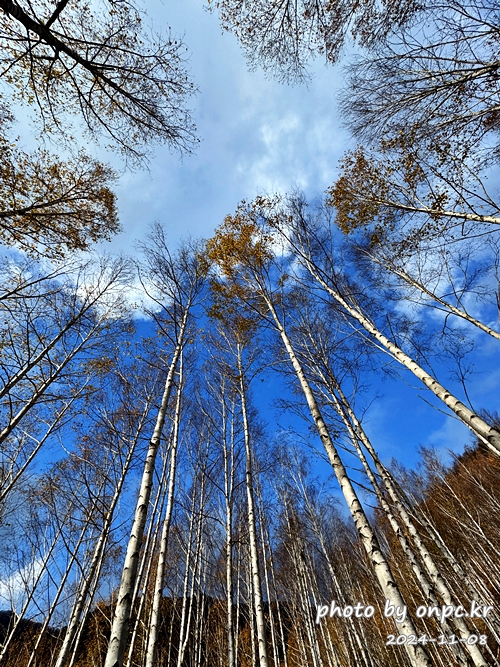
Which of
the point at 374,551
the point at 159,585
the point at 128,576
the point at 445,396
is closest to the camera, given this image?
the point at 128,576

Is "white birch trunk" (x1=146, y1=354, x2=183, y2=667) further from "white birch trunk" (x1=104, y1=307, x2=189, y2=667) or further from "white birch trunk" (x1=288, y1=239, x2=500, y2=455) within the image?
"white birch trunk" (x1=288, y1=239, x2=500, y2=455)

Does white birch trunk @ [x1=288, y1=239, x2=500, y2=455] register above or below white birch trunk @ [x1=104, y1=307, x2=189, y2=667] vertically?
above

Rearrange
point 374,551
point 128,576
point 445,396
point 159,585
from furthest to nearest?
1. point 159,585
2. point 445,396
3. point 374,551
4. point 128,576

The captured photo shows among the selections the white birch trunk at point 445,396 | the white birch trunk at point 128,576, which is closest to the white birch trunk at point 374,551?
the white birch trunk at point 445,396

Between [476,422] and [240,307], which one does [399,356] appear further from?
[240,307]

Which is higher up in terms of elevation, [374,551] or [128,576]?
[128,576]

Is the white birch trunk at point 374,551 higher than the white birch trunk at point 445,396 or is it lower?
lower

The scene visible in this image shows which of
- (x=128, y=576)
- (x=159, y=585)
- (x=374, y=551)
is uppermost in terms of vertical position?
(x=159, y=585)

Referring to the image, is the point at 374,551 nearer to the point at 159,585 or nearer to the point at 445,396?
the point at 445,396

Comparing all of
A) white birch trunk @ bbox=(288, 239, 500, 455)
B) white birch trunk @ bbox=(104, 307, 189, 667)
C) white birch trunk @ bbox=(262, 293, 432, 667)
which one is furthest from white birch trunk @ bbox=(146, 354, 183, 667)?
white birch trunk @ bbox=(288, 239, 500, 455)

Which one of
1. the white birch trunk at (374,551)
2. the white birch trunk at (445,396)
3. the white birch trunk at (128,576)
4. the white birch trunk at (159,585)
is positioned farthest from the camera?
the white birch trunk at (159,585)

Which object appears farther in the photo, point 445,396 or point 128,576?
point 445,396

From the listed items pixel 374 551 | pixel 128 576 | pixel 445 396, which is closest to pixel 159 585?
pixel 128 576

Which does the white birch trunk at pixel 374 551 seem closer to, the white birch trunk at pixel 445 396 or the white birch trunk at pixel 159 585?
the white birch trunk at pixel 445 396
